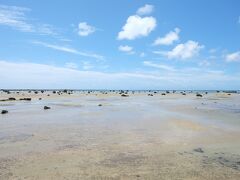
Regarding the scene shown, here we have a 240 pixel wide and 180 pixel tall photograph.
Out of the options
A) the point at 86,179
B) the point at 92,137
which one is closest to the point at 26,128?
the point at 92,137

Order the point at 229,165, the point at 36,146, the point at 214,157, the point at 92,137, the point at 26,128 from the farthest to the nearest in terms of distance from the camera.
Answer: the point at 26,128, the point at 92,137, the point at 36,146, the point at 214,157, the point at 229,165

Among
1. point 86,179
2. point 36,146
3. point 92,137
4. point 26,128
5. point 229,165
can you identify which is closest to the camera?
point 86,179

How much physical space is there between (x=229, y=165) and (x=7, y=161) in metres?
7.56

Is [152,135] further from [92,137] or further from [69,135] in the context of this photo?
→ [69,135]

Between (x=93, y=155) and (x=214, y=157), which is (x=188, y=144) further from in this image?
(x=93, y=155)

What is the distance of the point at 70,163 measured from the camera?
10273 millimetres

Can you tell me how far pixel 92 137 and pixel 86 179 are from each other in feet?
21.6

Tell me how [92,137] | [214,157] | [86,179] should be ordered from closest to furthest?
[86,179] → [214,157] → [92,137]

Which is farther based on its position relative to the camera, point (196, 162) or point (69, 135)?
point (69, 135)

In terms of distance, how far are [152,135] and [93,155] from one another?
17.7ft

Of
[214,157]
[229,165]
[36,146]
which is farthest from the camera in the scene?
[36,146]

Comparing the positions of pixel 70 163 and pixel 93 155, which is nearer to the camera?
pixel 70 163

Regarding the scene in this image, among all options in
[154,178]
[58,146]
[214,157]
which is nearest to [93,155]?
[58,146]

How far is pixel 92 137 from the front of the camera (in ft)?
49.9
